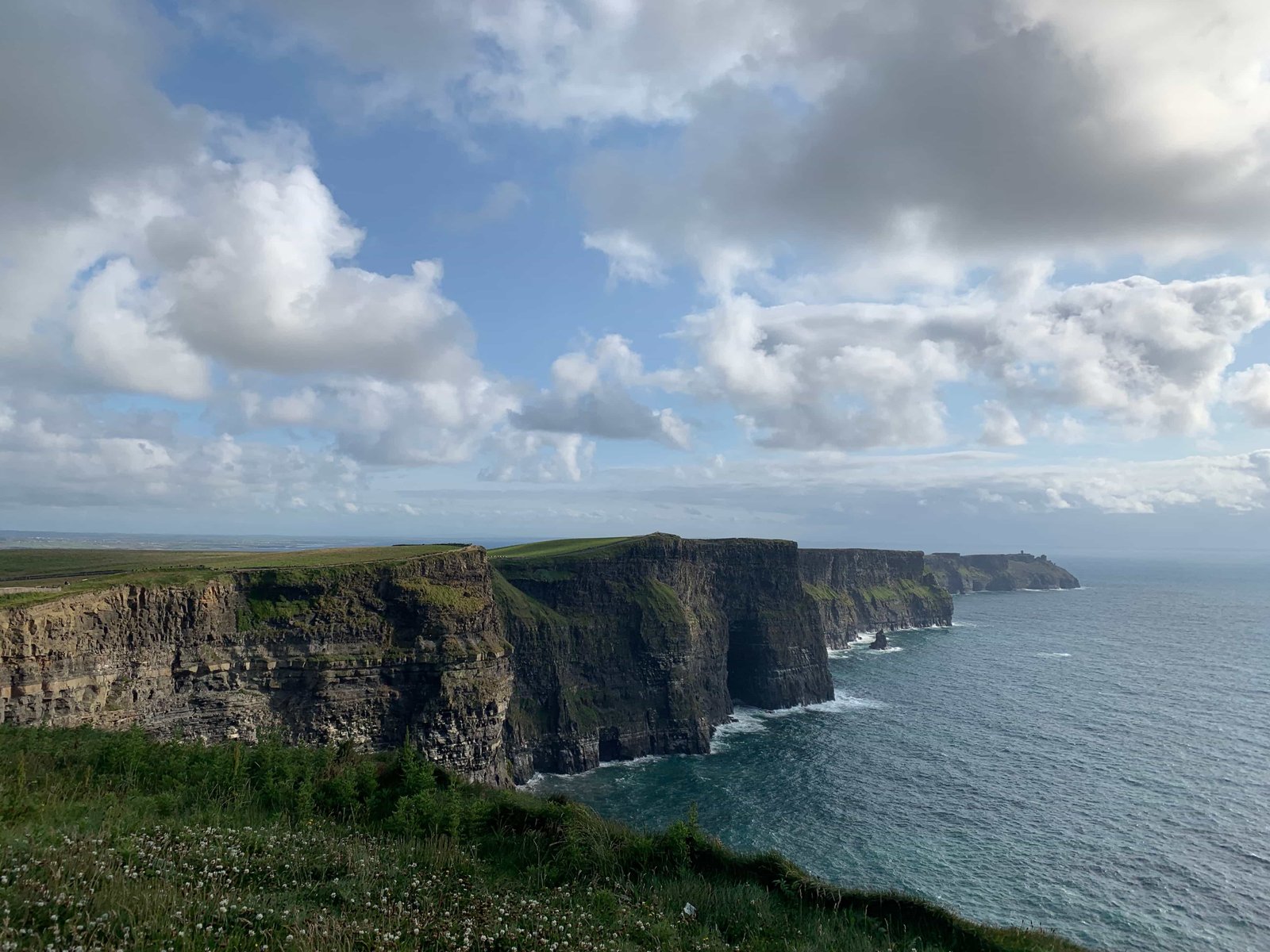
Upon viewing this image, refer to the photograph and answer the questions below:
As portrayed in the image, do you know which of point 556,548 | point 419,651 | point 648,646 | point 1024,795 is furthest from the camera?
point 556,548

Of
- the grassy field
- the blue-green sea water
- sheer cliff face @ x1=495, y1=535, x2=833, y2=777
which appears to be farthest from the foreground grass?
the grassy field

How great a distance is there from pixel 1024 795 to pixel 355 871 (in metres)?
80.2

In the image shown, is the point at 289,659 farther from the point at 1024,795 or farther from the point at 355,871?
the point at 1024,795

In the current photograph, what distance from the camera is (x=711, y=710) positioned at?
104750 mm

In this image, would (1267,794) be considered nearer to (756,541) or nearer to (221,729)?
(756,541)

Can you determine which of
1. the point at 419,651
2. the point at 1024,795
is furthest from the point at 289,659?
the point at 1024,795

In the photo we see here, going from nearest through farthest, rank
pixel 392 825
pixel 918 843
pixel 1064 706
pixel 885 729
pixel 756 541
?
pixel 392 825
pixel 918 843
pixel 885 729
pixel 1064 706
pixel 756 541

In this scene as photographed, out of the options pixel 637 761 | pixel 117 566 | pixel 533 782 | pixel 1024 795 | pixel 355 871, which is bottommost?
pixel 637 761

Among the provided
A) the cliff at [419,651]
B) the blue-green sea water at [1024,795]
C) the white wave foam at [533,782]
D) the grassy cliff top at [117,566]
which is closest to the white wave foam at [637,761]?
the blue-green sea water at [1024,795]

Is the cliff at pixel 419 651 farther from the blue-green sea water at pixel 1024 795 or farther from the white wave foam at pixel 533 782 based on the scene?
the blue-green sea water at pixel 1024 795

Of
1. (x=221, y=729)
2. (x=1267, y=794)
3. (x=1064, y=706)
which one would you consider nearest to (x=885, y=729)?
(x=1064, y=706)

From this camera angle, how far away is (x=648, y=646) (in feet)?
321

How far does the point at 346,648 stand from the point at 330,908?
57994mm

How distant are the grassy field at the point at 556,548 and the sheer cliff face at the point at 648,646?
4.85m
